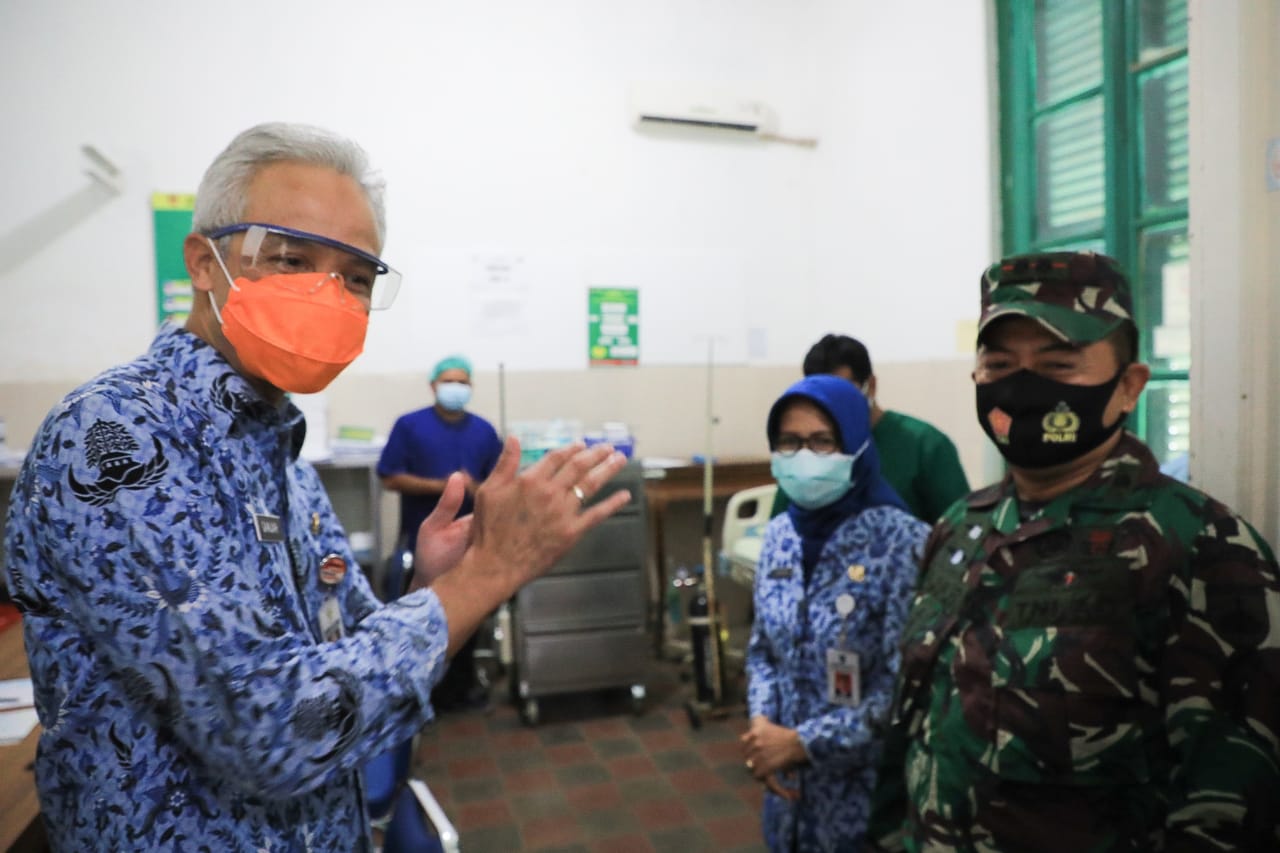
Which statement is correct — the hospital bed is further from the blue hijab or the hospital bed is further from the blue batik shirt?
the blue batik shirt

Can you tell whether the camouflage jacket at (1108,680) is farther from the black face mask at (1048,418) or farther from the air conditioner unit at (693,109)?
the air conditioner unit at (693,109)

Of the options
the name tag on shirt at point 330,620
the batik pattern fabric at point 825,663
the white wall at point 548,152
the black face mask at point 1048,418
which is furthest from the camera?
Answer: the white wall at point 548,152

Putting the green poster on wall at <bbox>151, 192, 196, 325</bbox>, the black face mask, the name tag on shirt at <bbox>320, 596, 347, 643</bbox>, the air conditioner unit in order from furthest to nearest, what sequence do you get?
the air conditioner unit
the green poster on wall at <bbox>151, 192, 196, 325</bbox>
the black face mask
the name tag on shirt at <bbox>320, 596, 347, 643</bbox>

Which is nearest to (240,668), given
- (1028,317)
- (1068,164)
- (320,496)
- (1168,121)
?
(320,496)

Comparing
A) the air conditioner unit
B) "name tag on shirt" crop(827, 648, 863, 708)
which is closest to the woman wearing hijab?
"name tag on shirt" crop(827, 648, 863, 708)

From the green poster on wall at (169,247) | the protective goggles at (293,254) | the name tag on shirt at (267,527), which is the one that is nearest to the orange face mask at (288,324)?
the protective goggles at (293,254)

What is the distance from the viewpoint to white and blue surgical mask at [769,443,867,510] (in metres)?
1.70

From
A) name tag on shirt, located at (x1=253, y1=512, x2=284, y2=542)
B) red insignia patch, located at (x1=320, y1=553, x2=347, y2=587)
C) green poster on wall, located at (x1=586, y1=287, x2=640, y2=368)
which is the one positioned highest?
green poster on wall, located at (x1=586, y1=287, x2=640, y2=368)

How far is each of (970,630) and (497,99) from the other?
4.03 metres

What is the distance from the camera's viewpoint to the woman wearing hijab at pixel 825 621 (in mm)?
1522

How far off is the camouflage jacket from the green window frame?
1495mm

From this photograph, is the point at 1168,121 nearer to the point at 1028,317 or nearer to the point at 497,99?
the point at 1028,317

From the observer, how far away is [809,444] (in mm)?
1759

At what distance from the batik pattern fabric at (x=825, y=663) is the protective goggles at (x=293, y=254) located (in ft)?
3.50
